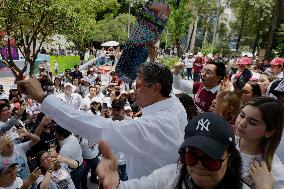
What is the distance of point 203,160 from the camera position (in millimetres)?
1766

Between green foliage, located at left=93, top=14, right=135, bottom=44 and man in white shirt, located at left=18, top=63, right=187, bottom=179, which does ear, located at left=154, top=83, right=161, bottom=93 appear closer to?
man in white shirt, located at left=18, top=63, right=187, bottom=179

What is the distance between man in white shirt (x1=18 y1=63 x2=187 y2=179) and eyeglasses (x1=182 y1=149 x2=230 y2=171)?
0.59 m

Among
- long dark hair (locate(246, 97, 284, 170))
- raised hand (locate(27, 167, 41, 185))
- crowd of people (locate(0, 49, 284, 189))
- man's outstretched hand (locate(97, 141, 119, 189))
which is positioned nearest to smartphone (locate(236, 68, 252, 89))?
crowd of people (locate(0, 49, 284, 189))

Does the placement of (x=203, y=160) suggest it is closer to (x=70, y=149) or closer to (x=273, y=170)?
(x=273, y=170)

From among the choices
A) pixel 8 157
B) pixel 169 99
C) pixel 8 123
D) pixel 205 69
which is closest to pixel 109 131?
pixel 169 99

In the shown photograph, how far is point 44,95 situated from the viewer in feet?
7.68

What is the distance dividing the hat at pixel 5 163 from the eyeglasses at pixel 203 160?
294 centimetres

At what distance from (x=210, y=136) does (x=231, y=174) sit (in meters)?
0.24

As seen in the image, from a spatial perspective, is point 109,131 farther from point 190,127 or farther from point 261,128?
point 261,128

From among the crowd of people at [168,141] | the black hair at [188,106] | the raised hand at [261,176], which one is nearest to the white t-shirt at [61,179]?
the crowd of people at [168,141]

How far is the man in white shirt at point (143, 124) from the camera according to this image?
2289mm

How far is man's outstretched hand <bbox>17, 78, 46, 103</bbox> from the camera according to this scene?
2.27 meters

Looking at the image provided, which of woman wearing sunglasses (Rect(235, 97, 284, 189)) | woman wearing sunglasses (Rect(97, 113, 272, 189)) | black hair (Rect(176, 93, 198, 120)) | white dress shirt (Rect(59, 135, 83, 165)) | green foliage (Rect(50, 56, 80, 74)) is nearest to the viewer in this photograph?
woman wearing sunglasses (Rect(97, 113, 272, 189))

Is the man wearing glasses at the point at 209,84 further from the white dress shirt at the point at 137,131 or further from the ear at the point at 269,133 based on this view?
the white dress shirt at the point at 137,131
